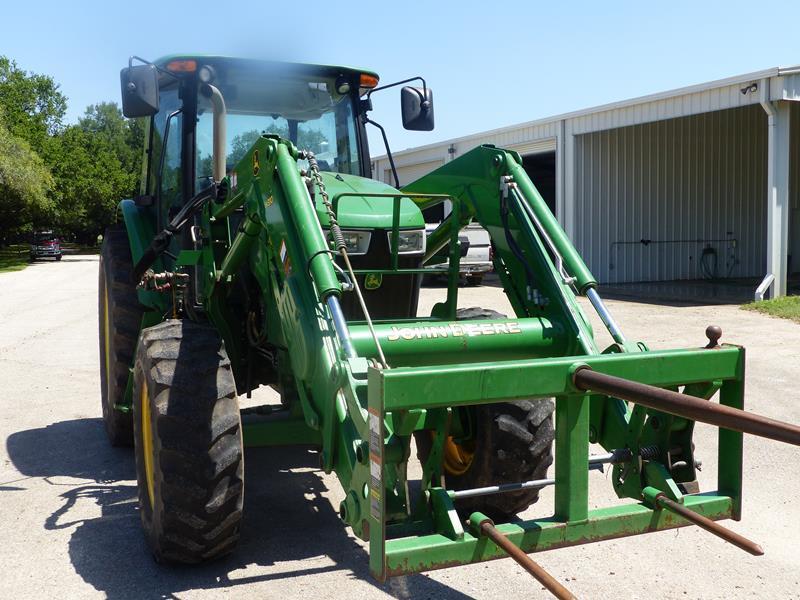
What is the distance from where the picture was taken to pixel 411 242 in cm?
482

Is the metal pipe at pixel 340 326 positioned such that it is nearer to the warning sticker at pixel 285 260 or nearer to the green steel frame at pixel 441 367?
the green steel frame at pixel 441 367

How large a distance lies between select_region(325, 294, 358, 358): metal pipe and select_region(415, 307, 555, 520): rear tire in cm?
111

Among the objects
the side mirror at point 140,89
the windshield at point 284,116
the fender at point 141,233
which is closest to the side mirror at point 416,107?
the windshield at point 284,116

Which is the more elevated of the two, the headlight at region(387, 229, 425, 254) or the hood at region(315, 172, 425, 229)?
the hood at region(315, 172, 425, 229)

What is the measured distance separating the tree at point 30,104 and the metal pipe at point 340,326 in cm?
4151

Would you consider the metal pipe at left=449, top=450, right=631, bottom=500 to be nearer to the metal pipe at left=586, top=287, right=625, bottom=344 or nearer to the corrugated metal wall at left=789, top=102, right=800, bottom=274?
the metal pipe at left=586, top=287, right=625, bottom=344

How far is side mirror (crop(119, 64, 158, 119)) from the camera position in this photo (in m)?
4.56

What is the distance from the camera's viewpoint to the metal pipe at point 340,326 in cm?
362

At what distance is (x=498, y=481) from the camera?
4500 millimetres

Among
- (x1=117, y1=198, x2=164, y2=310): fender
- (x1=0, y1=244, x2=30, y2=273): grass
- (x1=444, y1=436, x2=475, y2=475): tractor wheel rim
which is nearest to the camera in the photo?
(x1=444, y1=436, x2=475, y2=475): tractor wheel rim

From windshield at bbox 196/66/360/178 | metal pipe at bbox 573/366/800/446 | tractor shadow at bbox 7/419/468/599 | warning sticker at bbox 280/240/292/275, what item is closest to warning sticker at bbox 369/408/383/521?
metal pipe at bbox 573/366/800/446

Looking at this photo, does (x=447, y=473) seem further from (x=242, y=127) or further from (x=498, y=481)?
(x=242, y=127)

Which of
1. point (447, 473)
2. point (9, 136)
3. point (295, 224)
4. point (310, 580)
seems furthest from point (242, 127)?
point (9, 136)

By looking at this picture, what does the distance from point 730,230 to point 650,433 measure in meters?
22.4
